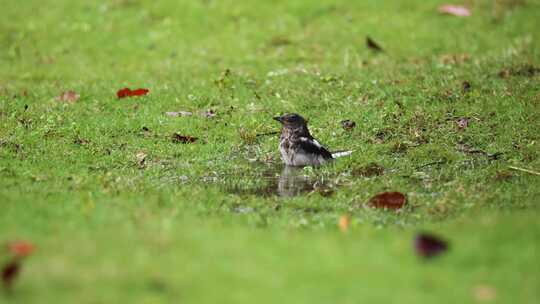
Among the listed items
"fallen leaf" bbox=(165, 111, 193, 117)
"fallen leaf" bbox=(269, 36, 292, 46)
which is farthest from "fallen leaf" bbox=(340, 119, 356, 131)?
"fallen leaf" bbox=(269, 36, 292, 46)

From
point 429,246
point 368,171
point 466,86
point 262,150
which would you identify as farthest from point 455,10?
point 429,246

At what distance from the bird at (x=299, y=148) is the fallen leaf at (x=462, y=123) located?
2.51 m

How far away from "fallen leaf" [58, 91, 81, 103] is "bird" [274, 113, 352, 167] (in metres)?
5.76

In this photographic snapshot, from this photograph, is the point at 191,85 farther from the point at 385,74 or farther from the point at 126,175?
the point at 126,175

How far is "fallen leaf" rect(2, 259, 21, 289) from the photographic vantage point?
7.20 meters

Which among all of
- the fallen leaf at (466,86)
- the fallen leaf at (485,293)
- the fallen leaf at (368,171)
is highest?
the fallen leaf at (485,293)

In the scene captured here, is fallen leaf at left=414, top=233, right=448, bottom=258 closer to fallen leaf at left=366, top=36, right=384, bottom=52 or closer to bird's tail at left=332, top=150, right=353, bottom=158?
bird's tail at left=332, top=150, right=353, bottom=158

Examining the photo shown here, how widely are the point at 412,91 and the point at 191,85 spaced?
205 inches

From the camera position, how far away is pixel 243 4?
86.3ft

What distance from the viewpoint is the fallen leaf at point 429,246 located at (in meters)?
7.84

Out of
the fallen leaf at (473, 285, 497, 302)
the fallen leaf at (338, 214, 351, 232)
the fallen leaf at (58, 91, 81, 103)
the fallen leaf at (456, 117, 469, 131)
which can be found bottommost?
the fallen leaf at (58, 91, 81, 103)

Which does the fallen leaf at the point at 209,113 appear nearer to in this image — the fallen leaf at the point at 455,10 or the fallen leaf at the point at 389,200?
the fallen leaf at the point at 389,200

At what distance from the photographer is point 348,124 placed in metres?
16.2

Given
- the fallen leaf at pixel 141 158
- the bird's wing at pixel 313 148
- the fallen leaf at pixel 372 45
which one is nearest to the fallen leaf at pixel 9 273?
the fallen leaf at pixel 141 158
